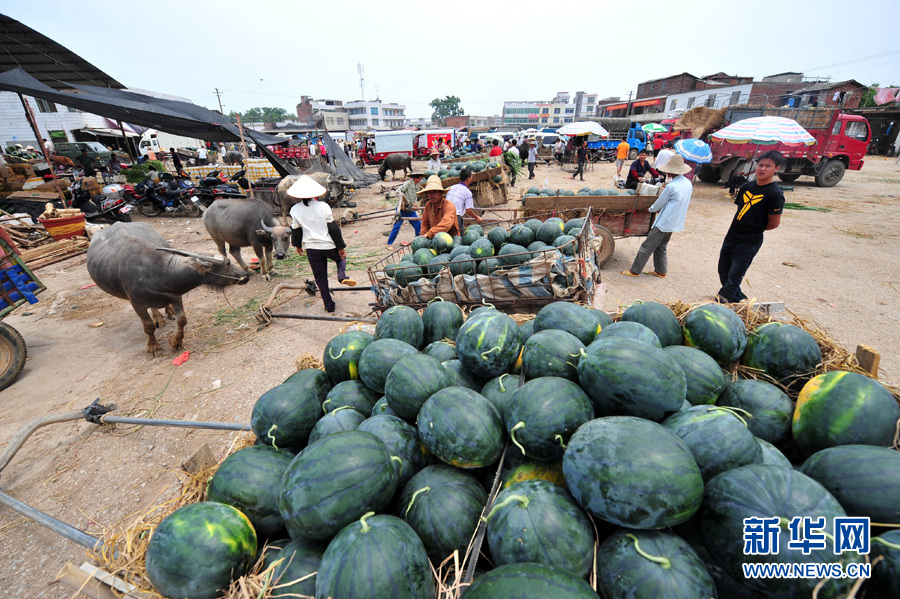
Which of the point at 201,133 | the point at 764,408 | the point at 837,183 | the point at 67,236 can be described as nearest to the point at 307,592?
the point at 764,408

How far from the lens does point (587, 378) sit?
6.30ft

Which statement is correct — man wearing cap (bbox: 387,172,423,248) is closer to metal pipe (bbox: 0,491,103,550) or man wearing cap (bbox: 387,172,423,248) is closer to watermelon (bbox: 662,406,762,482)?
metal pipe (bbox: 0,491,103,550)

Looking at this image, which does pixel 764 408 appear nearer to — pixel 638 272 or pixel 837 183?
pixel 638 272

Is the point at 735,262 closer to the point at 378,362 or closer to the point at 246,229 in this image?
the point at 378,362

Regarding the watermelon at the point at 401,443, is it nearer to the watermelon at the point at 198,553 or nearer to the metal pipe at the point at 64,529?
the watermelon at the point at 198,553

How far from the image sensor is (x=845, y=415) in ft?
5.51

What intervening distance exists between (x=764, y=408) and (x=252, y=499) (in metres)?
2.76

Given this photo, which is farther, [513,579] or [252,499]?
[252,499]

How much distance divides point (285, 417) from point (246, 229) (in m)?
8.14

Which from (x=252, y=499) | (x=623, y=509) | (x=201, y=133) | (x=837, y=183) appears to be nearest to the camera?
(x=623, y=509)

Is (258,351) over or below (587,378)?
below

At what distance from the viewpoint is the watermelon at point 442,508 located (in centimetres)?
159

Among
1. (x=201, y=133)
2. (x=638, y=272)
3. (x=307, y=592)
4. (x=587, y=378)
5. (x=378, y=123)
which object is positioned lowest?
(x=638, y=272)

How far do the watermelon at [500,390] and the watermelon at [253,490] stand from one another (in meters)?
1.26
